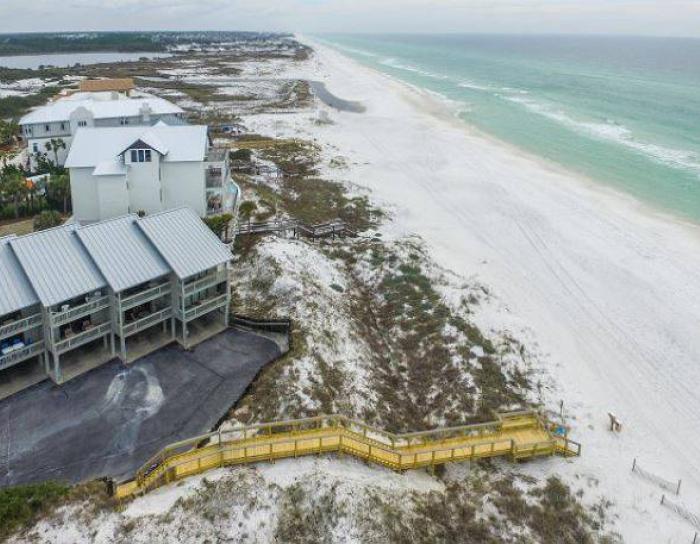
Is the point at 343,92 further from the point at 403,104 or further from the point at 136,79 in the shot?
the point at 136,79

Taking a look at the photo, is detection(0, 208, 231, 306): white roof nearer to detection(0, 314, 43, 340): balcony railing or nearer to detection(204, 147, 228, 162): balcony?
detection(0, 314, 43, 340): balcony railing

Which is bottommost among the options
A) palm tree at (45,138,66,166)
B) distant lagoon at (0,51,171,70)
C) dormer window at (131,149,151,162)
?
palm tree at (45,138,66,166)

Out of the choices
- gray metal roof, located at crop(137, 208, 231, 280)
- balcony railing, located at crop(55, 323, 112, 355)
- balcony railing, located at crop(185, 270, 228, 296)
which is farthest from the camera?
balcony railing, located at crop(185, 270, 228, 296)

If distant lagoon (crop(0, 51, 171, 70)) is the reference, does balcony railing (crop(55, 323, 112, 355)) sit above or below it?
below

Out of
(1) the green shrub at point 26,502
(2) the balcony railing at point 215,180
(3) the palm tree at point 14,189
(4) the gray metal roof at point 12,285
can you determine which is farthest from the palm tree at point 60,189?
(1) the green shrub at point 26,502

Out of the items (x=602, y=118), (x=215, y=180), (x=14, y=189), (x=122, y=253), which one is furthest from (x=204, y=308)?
(x=602, y=118)

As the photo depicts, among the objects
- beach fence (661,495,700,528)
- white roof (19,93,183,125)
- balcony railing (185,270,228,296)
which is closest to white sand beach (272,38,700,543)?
beach fence (661,495,700,528)

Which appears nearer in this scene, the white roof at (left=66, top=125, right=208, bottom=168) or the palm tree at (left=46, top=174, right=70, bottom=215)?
the white roof at (left=66, top=125, right=208, bottom=168)
